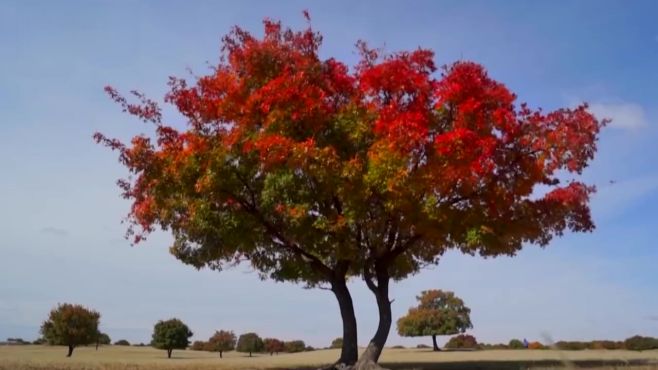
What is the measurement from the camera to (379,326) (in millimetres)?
21062

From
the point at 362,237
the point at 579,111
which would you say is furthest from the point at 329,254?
the point at 579,111

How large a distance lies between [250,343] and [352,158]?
213 ft

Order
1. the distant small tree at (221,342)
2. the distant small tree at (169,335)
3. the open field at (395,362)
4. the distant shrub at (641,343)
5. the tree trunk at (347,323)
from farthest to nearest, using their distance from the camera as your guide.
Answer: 1. the distant small tree at (221,342)
2. the distant small tree at (169,335)
3. the distant shrub at (641,343)
4. the open field at (395,362)
5. the tree trunk at (347,323)

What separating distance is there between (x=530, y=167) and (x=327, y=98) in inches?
265

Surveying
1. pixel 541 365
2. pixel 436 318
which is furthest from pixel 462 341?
pixel 541 365

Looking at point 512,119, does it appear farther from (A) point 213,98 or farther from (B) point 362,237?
(A) point 213,98

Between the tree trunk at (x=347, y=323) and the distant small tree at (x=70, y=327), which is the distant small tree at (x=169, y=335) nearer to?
the distant small tree at (x=70, y=327)

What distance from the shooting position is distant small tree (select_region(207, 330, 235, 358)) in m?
76.3

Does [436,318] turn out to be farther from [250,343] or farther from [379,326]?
[379,326]

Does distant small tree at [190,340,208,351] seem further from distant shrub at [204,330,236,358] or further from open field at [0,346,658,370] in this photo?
open field at [0,346,658,370]

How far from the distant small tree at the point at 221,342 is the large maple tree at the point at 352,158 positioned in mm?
58009

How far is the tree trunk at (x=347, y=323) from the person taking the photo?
21.7 meters

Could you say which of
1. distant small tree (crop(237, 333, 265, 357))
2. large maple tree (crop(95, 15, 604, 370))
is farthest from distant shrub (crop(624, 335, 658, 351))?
distant small tree (crop(237, 333, 265, 357))

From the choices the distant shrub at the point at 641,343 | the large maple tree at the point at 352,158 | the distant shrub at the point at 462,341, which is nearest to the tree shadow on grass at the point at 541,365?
the large maple tree at the point at 352,158
